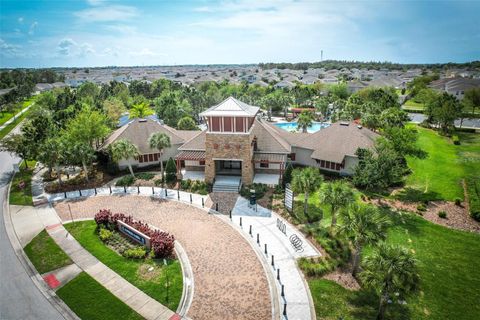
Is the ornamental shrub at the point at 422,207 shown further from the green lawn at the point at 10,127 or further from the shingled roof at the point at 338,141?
the green lawn at the point at 10,127

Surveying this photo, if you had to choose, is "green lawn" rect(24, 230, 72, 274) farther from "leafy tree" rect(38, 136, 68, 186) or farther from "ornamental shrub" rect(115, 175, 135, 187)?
"leafy tree" rect(38, 136, 68, 186)

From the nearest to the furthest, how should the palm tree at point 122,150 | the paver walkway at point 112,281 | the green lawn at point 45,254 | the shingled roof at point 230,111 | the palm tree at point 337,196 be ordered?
the paver walkway at point 112,281, the green lawn at point 45,254, the palm tree at point 337,196, the shingled roof at point 230,111, the palm tree at point 122,150

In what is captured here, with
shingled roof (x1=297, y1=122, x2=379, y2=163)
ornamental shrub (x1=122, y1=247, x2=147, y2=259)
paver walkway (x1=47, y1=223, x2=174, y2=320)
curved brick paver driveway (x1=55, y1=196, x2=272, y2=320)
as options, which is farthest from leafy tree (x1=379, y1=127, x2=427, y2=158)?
paver walkway (x1=47, y1=223, x2=174, y2=320)

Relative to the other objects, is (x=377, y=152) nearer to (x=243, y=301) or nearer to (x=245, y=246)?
(x=245, y=246)

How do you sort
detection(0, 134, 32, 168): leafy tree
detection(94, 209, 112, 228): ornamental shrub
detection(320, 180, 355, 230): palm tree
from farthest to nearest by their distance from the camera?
detection(0, 134, 32, 168): leafy tree → detection(94, 209, 112, 228): ornamental shrub → detection(320, 180, 355, 230): palm tree

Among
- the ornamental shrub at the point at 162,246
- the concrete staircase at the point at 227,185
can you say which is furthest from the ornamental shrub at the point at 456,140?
the ornamental shrub at the point at 162,246

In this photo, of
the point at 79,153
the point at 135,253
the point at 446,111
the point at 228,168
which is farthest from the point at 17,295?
the point at 446,111
